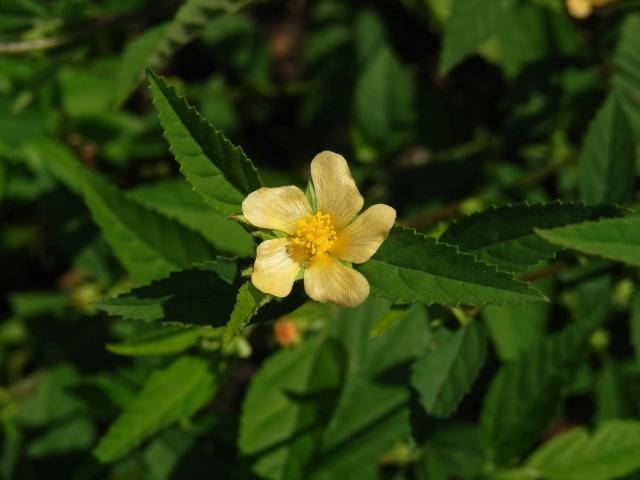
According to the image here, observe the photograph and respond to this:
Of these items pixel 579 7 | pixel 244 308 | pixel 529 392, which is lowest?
pixel 529 392

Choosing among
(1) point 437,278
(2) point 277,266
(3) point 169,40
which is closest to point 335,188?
(2) point 277,266

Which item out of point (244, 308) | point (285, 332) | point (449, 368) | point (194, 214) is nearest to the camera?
point (244, 308)

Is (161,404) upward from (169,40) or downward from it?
downward

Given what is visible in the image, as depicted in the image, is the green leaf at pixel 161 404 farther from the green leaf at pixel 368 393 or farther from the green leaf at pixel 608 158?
the green leaf at pixel 608 158

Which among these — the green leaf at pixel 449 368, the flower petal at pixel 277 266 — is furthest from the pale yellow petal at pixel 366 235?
the green leaf at pixel 449 368

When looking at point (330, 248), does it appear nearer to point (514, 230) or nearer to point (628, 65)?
point (514, 230)

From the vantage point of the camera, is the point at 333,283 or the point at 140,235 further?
the point at 140,235

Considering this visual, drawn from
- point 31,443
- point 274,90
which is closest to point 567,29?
point 274,90

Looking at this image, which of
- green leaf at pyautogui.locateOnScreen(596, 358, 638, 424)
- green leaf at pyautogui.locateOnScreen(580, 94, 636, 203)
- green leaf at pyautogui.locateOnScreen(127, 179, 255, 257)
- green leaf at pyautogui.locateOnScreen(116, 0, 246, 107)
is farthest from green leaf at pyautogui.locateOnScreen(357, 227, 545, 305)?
green leaf at pyautogui.locateOnScreen(596, 358, 638, 424)
